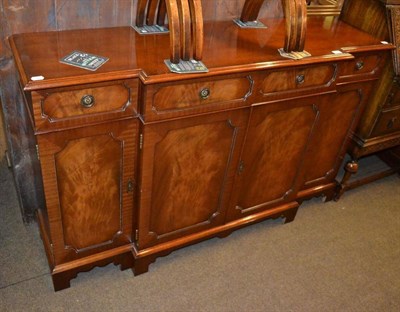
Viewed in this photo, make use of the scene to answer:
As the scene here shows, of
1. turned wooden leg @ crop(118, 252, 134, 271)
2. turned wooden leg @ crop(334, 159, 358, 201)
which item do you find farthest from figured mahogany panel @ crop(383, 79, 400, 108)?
turned wooden leg @ crop(118, 252, 134, 271)

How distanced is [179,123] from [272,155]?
2.00 feet

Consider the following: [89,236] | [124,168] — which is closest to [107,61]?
[124,168]

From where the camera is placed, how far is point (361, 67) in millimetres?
1902

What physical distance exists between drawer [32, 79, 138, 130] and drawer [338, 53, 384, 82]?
101cm

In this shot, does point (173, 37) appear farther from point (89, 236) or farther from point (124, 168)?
point (89, 236)

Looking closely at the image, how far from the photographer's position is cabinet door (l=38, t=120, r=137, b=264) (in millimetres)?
1361

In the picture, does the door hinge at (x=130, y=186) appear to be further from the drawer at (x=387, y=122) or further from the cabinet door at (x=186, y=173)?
the drawer at (x=387, y=122)

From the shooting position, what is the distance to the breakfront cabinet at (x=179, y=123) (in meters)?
1.31

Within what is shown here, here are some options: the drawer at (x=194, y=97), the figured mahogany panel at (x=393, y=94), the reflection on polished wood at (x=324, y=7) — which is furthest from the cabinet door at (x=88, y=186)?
the figured mahogany panel at (x=393, y=94)

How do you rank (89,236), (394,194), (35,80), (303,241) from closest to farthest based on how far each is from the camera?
(35,80) < (89,236) < (303,241) < (394,194)

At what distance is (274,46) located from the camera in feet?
5.49

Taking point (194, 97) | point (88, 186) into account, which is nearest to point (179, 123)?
point (194, 97)

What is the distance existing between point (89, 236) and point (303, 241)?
1.17 m

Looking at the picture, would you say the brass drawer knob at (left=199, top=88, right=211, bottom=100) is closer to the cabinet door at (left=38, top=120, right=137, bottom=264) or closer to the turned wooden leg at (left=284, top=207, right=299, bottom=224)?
the cabinet door at (left=38, top=120, right=137, bottom=264)
